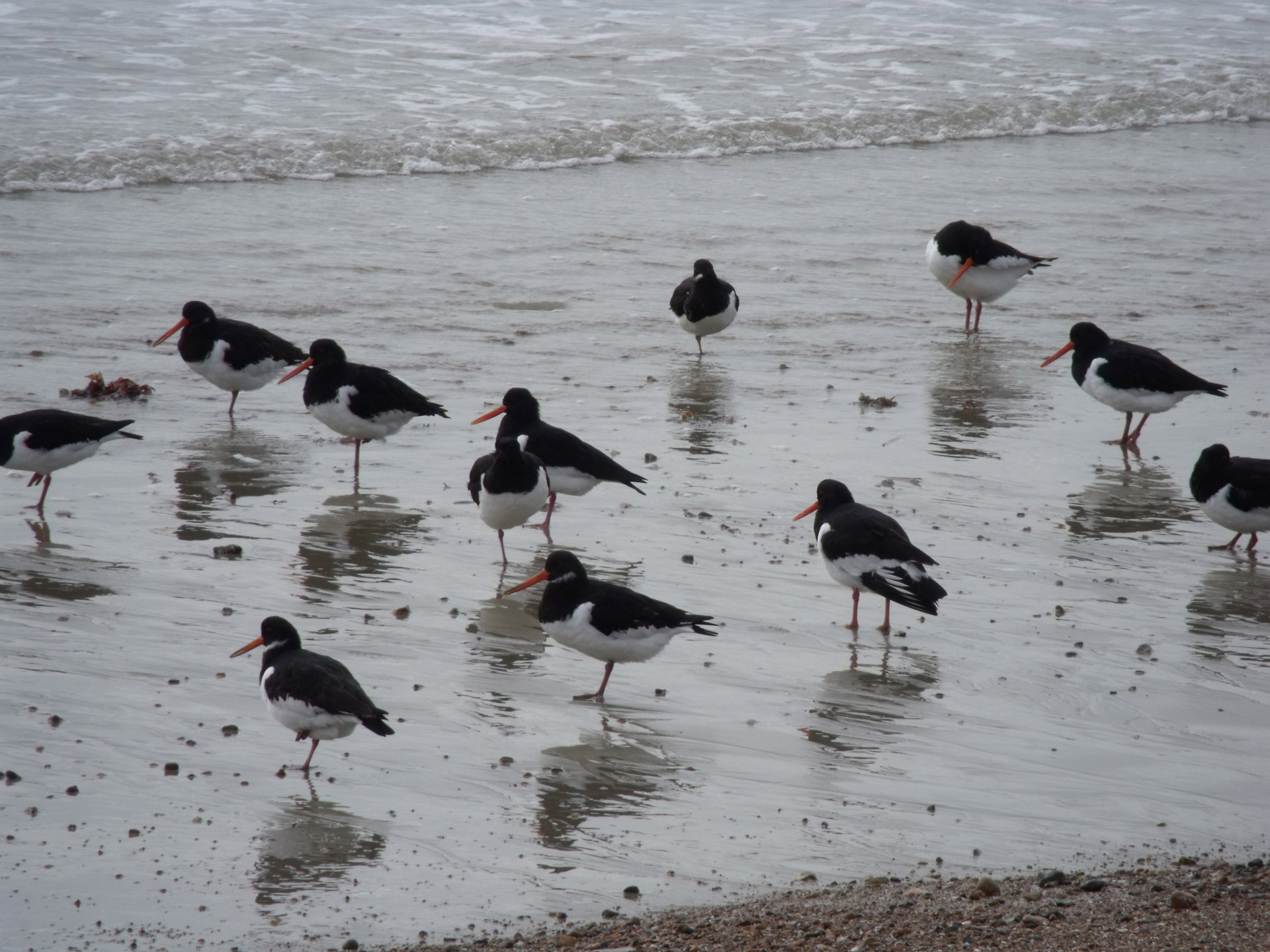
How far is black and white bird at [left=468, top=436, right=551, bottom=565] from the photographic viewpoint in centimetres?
703

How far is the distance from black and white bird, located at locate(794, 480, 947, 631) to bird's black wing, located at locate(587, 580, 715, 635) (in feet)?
3.17

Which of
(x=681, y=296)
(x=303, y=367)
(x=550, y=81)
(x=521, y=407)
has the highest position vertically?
(x=550, y=81)

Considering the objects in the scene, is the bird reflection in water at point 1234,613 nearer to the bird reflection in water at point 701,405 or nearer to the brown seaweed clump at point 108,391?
the bird reflection in water at point 701,405

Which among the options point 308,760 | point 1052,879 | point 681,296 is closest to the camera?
point 1052,879

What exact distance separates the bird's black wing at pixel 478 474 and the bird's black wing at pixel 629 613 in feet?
5.74

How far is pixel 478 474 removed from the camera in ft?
24.7

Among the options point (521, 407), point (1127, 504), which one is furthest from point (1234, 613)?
point (521, 407)

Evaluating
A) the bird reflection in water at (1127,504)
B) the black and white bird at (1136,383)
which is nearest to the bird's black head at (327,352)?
the bird reflection in water at (1127,504)

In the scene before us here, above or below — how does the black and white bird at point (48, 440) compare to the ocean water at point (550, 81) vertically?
below

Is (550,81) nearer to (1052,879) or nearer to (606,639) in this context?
(606,639)

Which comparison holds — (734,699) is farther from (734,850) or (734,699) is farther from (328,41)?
(328,41)

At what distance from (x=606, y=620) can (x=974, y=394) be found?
18.2ft

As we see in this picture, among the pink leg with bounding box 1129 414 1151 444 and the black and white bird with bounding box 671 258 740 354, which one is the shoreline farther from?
the black and white bird with bounding box 671 258 740 354

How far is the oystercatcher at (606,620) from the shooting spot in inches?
222
